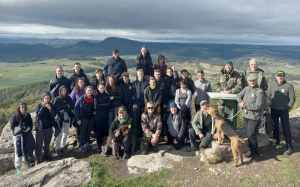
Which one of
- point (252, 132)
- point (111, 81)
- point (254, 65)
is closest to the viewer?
point (252, 132)

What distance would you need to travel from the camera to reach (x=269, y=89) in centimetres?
805

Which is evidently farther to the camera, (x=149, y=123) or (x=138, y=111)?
(x=138, y=111)

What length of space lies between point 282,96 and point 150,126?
16.3 feet

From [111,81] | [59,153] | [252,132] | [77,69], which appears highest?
[77,69]

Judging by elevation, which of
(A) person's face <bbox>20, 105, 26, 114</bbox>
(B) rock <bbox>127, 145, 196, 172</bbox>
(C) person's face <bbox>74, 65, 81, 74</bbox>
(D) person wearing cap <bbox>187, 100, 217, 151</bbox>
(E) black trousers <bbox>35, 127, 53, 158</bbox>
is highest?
(C) person's face <bbox>74, 65, 81, 74</bbox>

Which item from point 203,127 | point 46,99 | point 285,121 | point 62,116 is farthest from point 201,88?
point 46,99

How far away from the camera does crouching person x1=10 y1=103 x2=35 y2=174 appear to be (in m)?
7.72

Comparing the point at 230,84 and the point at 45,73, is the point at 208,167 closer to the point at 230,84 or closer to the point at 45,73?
the point at 230,84

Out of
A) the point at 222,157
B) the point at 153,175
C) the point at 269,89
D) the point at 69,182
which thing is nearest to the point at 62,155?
the point at 69,182

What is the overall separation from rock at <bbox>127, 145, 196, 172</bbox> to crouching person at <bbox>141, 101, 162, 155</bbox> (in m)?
0.41

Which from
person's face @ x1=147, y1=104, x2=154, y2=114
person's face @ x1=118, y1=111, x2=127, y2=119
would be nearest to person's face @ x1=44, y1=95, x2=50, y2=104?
person's face @ x1=118, y1=111, x2=127, y2=119

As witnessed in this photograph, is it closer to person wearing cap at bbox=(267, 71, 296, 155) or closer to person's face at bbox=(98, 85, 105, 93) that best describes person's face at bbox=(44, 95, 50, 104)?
person's face at bbox=(98, 85, 105, 93)

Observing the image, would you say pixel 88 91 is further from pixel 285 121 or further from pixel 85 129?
pixel 285 121

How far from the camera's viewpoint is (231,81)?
8492mm
